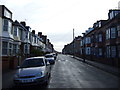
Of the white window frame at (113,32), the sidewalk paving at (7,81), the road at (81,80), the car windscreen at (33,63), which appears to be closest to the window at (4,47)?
the road at (81,80)

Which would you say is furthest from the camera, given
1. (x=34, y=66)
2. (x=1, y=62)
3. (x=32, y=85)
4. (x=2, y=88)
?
(x=1, y=62)

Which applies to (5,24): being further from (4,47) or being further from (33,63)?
(33,63)

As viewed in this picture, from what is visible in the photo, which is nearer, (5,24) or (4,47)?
(4,47)

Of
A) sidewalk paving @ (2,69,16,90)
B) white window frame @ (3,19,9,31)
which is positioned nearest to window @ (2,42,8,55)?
white window frame @ (3,19,9,31)

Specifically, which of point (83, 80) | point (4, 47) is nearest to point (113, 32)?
point (4, 47)

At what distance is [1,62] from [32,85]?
28.2 feet

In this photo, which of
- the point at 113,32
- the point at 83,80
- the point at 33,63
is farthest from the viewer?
the point at 113,32

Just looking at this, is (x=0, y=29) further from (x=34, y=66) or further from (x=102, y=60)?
(x=102, y=60)

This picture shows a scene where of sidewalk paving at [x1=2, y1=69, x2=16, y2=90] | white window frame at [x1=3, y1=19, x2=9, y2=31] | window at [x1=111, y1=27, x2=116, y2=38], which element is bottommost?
sidewalk paving at [x1=2, y1=69, x2=16, y2=90]

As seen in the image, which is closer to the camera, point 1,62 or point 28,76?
point 28,76

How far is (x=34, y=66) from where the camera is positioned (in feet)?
31.1

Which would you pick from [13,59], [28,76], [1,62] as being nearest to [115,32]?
[13,59]

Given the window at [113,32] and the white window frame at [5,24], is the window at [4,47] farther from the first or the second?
the window at [113,32]

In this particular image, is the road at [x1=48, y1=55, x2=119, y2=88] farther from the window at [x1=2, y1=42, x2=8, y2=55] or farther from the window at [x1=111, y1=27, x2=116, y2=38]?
the window at [x1=111, y1=27, x2=116, y2=38]
